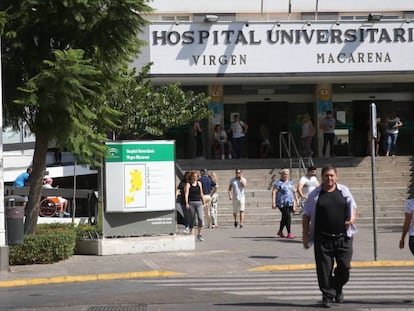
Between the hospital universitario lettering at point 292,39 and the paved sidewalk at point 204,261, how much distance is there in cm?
1089

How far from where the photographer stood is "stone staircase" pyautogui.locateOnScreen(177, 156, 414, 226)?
2389 centimetres

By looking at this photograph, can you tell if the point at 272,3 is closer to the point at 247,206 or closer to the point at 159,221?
the point at 247,206

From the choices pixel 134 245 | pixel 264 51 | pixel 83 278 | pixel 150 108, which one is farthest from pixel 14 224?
pixel 264 51

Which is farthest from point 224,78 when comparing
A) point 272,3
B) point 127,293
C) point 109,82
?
point 127,293

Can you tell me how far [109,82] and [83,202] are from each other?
10.2 meters

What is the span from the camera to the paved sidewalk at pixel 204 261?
13.9 m

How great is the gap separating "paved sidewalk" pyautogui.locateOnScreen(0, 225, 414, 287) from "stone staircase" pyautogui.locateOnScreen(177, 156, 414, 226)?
512cm

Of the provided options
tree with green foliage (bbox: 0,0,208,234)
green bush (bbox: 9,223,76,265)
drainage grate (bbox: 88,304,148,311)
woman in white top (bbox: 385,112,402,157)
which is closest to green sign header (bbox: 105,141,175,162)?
tree with green foliage (bbox: 0,0,208,234)

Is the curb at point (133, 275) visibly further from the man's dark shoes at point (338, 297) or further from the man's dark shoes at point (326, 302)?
the man's dark shoes at point (326, 302)

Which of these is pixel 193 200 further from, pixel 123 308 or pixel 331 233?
pixel 331 233

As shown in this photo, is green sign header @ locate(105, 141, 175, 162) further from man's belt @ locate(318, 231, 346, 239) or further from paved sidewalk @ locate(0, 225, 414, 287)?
man's belt @ locate(318, 231, 346, 239)

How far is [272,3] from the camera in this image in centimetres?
3228

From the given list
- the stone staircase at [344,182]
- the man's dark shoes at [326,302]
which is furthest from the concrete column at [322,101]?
the man's dark shoes at [326,302]

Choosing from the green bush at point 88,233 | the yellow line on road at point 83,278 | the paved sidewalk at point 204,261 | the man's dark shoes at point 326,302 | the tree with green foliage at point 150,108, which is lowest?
the yellow line on road at point 83,278
